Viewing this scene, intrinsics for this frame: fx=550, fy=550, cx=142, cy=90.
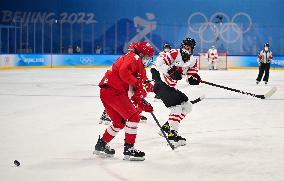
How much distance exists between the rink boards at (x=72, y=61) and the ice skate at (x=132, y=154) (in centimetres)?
1852

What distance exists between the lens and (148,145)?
5.32 m

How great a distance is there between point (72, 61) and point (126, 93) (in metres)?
21.1

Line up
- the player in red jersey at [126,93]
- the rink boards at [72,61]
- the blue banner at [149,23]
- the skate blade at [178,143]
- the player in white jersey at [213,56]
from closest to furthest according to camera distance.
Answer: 1. the player in red jersey at [126,93]
2. the skate blade at [178,143]
3. the rink boards at [72,61]
4. the player in white jersey at [213,56]
5. the blue banner at [149,23]

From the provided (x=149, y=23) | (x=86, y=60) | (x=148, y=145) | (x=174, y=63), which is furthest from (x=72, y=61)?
(x=148, y=145)

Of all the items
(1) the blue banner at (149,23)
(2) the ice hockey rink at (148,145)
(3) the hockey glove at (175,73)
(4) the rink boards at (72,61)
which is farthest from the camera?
(1) the blue banner at (149,23)

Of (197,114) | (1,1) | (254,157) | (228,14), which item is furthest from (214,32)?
(254,157)

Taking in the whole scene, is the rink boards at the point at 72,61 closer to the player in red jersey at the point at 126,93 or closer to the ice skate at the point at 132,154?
the player in red jersey at the point at 126,93

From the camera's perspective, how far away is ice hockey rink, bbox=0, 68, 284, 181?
13.3ft

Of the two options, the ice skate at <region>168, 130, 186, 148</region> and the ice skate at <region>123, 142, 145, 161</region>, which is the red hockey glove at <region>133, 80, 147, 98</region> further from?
the ice skate at <region>168, 130, 186, 148</region>

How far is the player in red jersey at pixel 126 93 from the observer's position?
446cm

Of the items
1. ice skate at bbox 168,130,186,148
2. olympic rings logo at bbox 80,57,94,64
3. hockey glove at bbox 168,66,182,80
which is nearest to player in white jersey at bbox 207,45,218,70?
olympic rings logo at bbox 80,57,94,64

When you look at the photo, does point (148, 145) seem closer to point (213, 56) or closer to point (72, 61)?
point (72, 61)

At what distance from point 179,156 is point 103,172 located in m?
0.94


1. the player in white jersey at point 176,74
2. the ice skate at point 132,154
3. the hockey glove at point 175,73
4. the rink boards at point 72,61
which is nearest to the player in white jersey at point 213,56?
the rink boards at point 72,61
